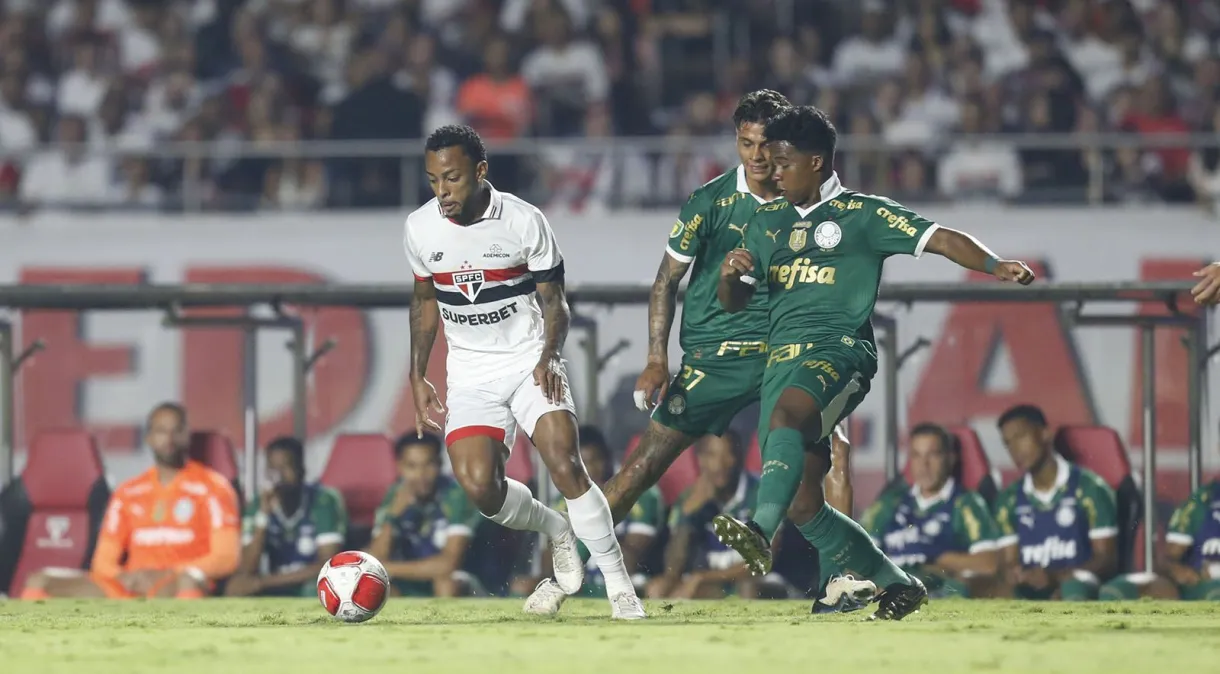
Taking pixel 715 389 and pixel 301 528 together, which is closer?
pixel 715 389

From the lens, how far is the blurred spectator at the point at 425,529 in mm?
10609

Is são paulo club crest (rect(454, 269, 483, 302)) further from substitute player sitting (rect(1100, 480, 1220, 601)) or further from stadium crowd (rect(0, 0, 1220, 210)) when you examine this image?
stadium crowd (rect(0, 0, 1220, 210))

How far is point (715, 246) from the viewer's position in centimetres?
837

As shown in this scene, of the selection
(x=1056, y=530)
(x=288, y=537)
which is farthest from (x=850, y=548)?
(x=288, y=537)

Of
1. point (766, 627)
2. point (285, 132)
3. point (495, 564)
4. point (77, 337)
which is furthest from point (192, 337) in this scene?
point (766, 627)

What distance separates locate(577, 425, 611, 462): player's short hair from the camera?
34.6 feet

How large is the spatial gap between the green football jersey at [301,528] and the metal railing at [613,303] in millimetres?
282

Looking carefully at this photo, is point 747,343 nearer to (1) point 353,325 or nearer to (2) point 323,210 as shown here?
(1) point 353,325

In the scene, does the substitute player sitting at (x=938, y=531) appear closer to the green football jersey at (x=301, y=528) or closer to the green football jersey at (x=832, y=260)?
the green football jersey at (x=832, y=260)

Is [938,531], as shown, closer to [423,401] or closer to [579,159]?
[423,401]

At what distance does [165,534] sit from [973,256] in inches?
216

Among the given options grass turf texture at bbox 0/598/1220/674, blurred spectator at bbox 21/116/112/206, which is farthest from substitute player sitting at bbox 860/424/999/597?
blurred spectator at bbox 21/116/112/206

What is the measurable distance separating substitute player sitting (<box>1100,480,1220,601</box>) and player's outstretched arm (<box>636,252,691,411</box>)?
11.2 feet

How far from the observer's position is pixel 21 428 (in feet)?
36.8
